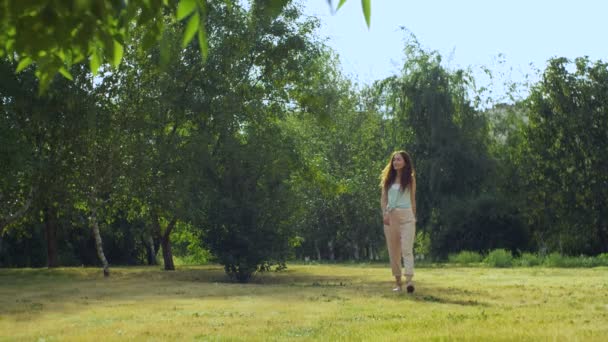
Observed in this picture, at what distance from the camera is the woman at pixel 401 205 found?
52.1ft

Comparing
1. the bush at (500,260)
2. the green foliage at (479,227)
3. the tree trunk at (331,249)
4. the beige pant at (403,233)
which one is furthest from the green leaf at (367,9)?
the tree trunk at (331,249)

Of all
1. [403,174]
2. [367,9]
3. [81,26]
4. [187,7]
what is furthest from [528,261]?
[187,7]

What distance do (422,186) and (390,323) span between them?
33579 mm

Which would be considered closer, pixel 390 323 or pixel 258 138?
pixel 390 323

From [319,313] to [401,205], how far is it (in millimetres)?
4246

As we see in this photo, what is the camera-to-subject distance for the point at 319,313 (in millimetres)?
12281

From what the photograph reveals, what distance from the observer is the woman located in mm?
15875

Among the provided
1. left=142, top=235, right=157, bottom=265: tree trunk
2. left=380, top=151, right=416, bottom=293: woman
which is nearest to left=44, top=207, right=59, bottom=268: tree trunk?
left=142, top=235, right=157, bottom=265: tree trunk

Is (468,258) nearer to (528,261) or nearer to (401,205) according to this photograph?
(528,261)

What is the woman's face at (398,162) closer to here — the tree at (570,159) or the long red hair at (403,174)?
the long red hair at (403,174)

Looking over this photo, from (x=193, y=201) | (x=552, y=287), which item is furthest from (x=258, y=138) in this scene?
(x=552, y=287)

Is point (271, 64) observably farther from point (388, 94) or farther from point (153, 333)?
point (153, 333)

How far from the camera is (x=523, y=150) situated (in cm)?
4431

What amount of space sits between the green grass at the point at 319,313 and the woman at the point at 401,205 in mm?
911
